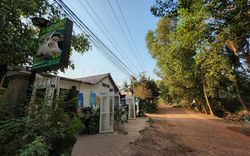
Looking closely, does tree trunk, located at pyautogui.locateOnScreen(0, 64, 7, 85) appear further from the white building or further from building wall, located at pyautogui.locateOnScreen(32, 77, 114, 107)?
building wall, located at pyautogui.locateOnScreen(32, 77, 114, 107)

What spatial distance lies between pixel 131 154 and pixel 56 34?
4.37 meters

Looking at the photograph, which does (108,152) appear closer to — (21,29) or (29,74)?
(29,74)

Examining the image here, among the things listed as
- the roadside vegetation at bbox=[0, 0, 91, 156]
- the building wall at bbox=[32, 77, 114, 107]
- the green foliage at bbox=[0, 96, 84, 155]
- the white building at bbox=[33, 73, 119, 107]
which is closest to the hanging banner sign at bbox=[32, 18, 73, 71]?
the roadside vegetation at bbox=[0, 0, 91, 156]

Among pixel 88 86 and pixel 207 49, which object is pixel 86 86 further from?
pixel 207 49

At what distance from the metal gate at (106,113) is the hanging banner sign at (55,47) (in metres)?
5.89

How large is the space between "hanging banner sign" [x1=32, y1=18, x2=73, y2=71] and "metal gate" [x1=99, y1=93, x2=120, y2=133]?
5891 mm

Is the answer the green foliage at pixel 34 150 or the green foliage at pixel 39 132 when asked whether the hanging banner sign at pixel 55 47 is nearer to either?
the green foliage at pixel 39 132

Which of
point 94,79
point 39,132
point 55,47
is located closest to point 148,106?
point 94,79

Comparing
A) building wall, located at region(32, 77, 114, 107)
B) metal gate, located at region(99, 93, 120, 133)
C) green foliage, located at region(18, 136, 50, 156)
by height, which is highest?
building wall, located at region(32, 77, 114, 107)

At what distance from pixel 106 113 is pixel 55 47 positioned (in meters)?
6.38

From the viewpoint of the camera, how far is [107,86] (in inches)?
677

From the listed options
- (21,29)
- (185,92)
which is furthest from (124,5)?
(185,92)

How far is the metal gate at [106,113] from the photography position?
9.72 m

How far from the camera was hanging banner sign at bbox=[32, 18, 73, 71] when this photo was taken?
410 cm
